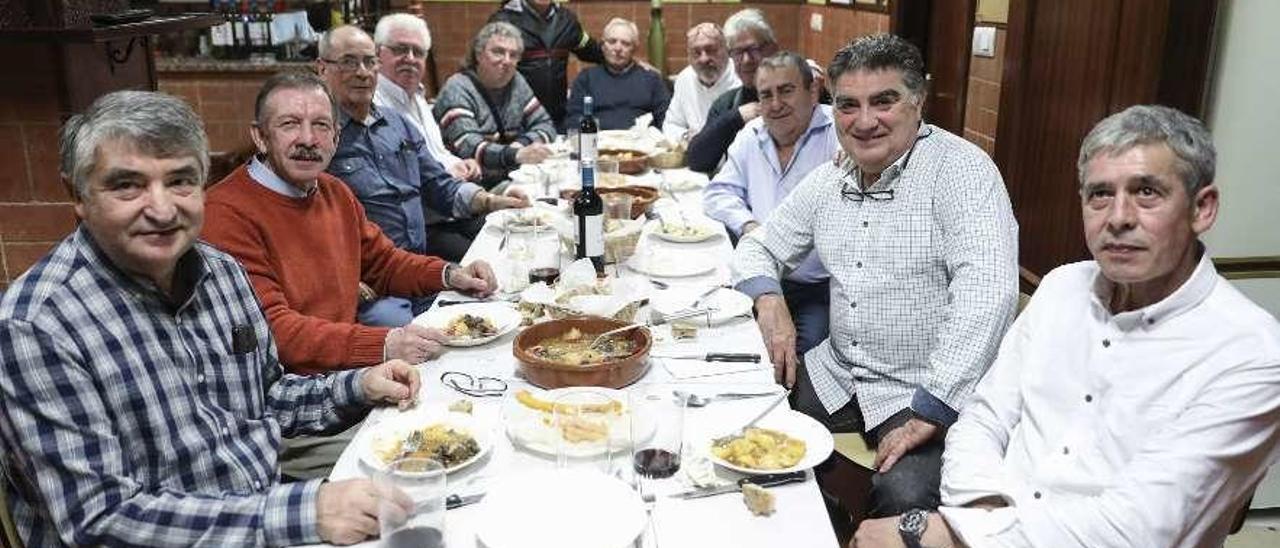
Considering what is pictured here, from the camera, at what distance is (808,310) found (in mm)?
2760

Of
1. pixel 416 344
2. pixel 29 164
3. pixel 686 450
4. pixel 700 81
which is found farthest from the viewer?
pixel 700 81

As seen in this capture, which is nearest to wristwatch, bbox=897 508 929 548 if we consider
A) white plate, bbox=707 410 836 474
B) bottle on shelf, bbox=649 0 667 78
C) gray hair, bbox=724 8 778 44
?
white plate, bbox=707 410 836 474

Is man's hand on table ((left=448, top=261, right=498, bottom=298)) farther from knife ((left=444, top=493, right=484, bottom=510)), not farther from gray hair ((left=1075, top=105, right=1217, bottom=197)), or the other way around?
gray hair ((left=1075, top=105, right=1217, bottom=197))

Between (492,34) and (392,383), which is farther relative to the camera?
(492,34)

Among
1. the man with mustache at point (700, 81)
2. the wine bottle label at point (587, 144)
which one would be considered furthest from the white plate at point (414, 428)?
the man with mustache at point (700, 81)

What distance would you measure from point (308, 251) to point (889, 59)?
1502 mm

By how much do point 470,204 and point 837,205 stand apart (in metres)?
1.58

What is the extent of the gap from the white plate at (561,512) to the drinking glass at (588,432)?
64mm

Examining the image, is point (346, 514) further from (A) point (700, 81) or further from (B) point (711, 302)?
(A) point (700, 81)

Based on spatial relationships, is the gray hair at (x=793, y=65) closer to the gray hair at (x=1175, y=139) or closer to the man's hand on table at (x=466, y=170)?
the man's hand on table at (x=466, y=170)

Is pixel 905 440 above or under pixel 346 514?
under

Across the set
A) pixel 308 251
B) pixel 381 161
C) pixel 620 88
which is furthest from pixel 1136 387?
pixel 620 88

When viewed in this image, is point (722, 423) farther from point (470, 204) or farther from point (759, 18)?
point (759, 18)

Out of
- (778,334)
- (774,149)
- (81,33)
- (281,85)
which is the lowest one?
(778,334)
